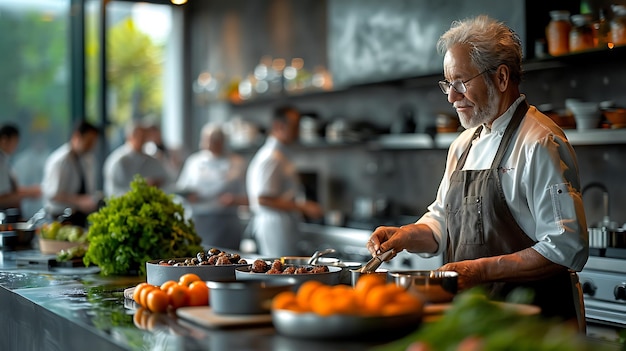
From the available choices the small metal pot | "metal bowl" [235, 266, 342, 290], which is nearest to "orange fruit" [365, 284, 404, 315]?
"metal bowl" [235, 266, 342, 290]

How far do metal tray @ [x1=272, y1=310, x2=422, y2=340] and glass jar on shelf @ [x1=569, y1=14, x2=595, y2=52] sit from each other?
313cm

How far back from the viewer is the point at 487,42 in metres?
2.96

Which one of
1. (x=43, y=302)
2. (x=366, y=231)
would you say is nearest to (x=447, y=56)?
(x=43, y=302)

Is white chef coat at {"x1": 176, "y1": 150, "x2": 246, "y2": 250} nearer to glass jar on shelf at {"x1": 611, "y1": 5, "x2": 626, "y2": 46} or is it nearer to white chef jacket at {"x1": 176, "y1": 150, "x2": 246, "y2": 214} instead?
white chef jacket at {"x1": 176, "y1": 150, "x2": 246, "y2": 214}

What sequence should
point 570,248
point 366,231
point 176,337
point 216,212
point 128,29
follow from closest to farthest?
1. point 176,337
2. point 570,248
3. point 366,231
4. point 216,212
5. point 128,29

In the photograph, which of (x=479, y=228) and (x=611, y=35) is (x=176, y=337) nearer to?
(x=479, y=228)

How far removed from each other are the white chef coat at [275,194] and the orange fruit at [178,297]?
4340 mm

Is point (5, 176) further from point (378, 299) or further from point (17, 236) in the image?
point (378, 299)

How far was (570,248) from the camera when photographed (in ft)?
8.92

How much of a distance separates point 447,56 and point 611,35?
6.21 ft

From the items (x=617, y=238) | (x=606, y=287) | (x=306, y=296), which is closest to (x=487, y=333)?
(x=306, y=296)

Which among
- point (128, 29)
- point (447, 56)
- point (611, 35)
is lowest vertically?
point (447, 56)

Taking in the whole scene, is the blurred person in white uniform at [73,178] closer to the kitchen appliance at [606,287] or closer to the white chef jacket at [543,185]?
the kitchen appliance at [606,287]

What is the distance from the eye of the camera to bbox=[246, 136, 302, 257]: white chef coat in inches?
268
